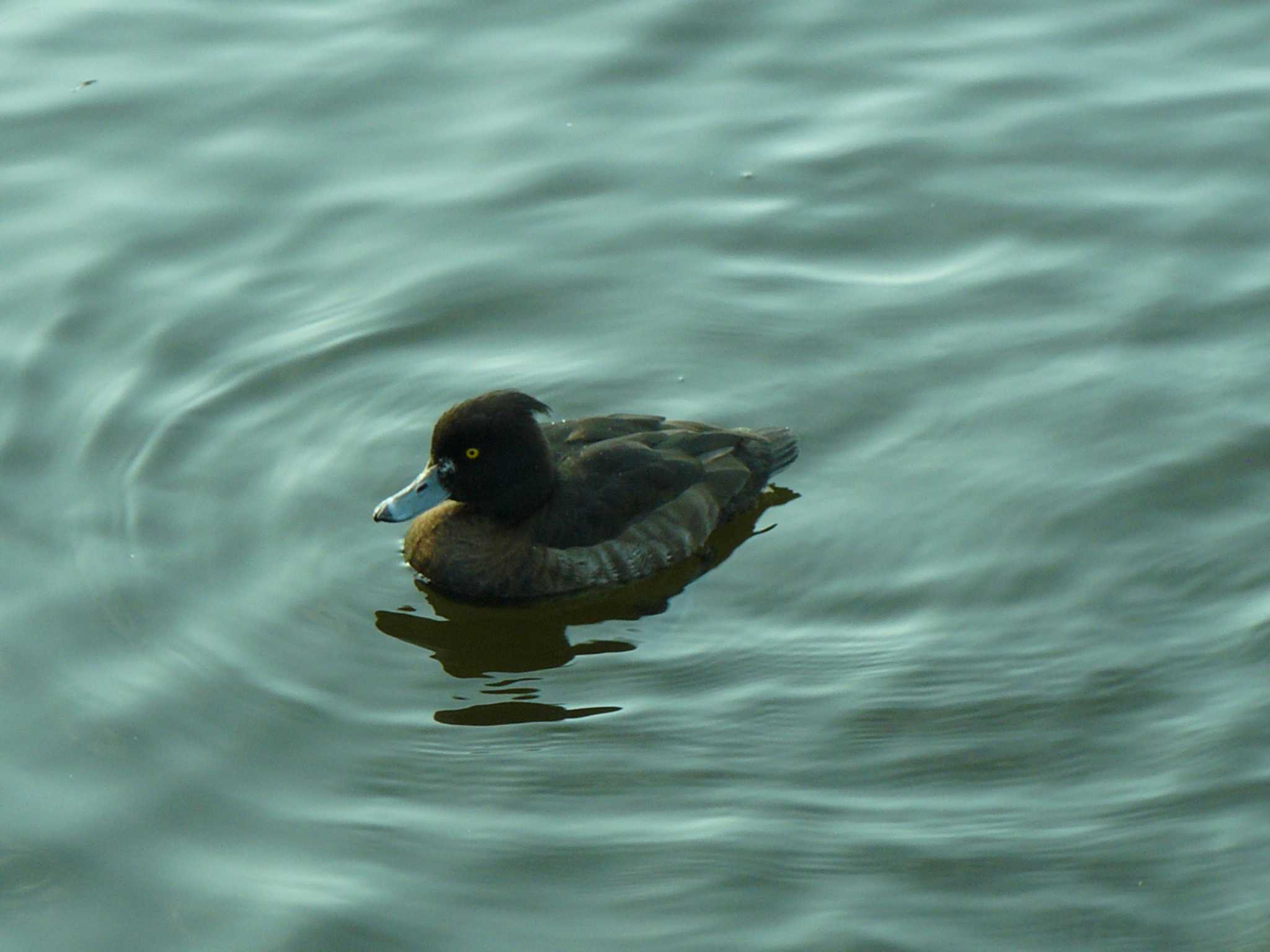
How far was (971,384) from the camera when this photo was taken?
32.5 feet

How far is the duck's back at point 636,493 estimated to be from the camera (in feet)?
29.6

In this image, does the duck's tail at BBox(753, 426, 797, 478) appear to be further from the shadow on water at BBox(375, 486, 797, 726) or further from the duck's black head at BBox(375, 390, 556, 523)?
the duck's black head at BBox(375, 390, 556, 523)

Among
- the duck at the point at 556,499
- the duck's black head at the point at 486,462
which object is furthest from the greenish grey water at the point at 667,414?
the duck's black head at the point at 486,462

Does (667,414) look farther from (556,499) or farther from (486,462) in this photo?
(486,462)

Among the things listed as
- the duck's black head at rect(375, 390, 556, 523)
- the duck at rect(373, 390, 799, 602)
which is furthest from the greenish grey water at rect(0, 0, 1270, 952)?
the duck's black head at rect(375, 390, 556, 523)

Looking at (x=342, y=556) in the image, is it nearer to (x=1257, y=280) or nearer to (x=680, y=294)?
(x=680, y=294)

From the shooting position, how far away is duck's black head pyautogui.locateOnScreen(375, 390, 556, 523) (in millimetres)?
8836

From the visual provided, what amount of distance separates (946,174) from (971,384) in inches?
80.7

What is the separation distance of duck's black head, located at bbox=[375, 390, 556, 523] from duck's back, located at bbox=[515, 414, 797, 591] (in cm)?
16

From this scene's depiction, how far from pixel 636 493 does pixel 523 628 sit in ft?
2.75

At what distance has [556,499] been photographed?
9109mm

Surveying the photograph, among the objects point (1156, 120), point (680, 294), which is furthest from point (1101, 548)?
point (1156, 120)

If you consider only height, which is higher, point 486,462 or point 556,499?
point 486,462

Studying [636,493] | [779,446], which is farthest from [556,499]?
[779,446]
